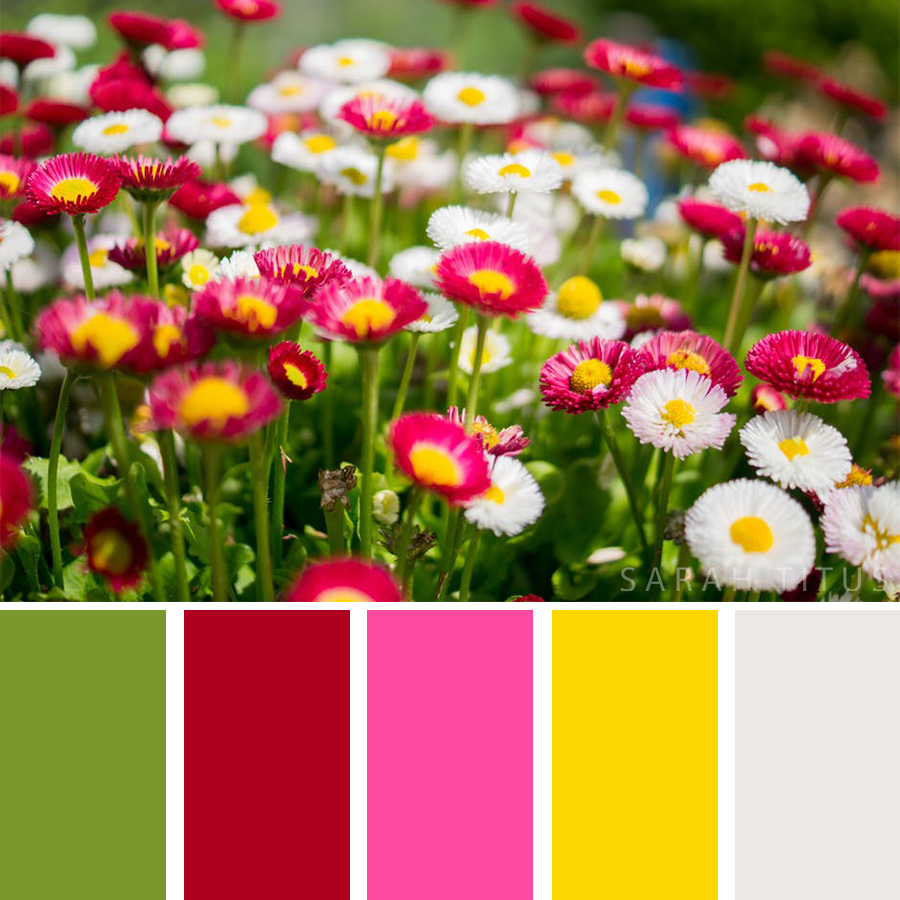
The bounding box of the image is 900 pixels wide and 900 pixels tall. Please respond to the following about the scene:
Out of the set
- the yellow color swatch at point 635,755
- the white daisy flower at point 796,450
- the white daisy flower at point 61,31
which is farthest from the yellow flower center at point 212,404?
the white daisy flower at point 61,31

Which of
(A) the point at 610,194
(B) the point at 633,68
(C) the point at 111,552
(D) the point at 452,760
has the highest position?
(B) the point at 633,68

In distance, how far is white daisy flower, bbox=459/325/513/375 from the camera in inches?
32.6

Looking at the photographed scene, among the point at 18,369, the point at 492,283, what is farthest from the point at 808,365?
the point at 18,369

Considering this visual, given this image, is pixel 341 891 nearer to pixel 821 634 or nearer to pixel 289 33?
pixel 821 634

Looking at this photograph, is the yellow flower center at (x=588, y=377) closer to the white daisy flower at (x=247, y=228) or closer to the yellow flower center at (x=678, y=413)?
the yellow flower center at (x=678, y=413)

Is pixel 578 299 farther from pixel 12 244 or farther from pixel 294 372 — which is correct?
pixel 12 244

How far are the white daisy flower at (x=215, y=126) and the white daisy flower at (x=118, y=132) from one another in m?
0.08

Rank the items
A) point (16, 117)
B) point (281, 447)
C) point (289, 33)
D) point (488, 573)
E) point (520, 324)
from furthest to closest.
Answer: point (289, 33) < point (520, 324) < point (16, 117) < point (488, 573) < point (281, 447)

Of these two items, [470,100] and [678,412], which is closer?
[678,412]

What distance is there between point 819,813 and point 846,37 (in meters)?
3.38

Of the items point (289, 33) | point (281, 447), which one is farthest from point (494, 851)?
point (289, 33)

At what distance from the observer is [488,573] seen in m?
0.80

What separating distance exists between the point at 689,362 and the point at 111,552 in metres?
0.41

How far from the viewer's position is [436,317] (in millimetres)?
738
